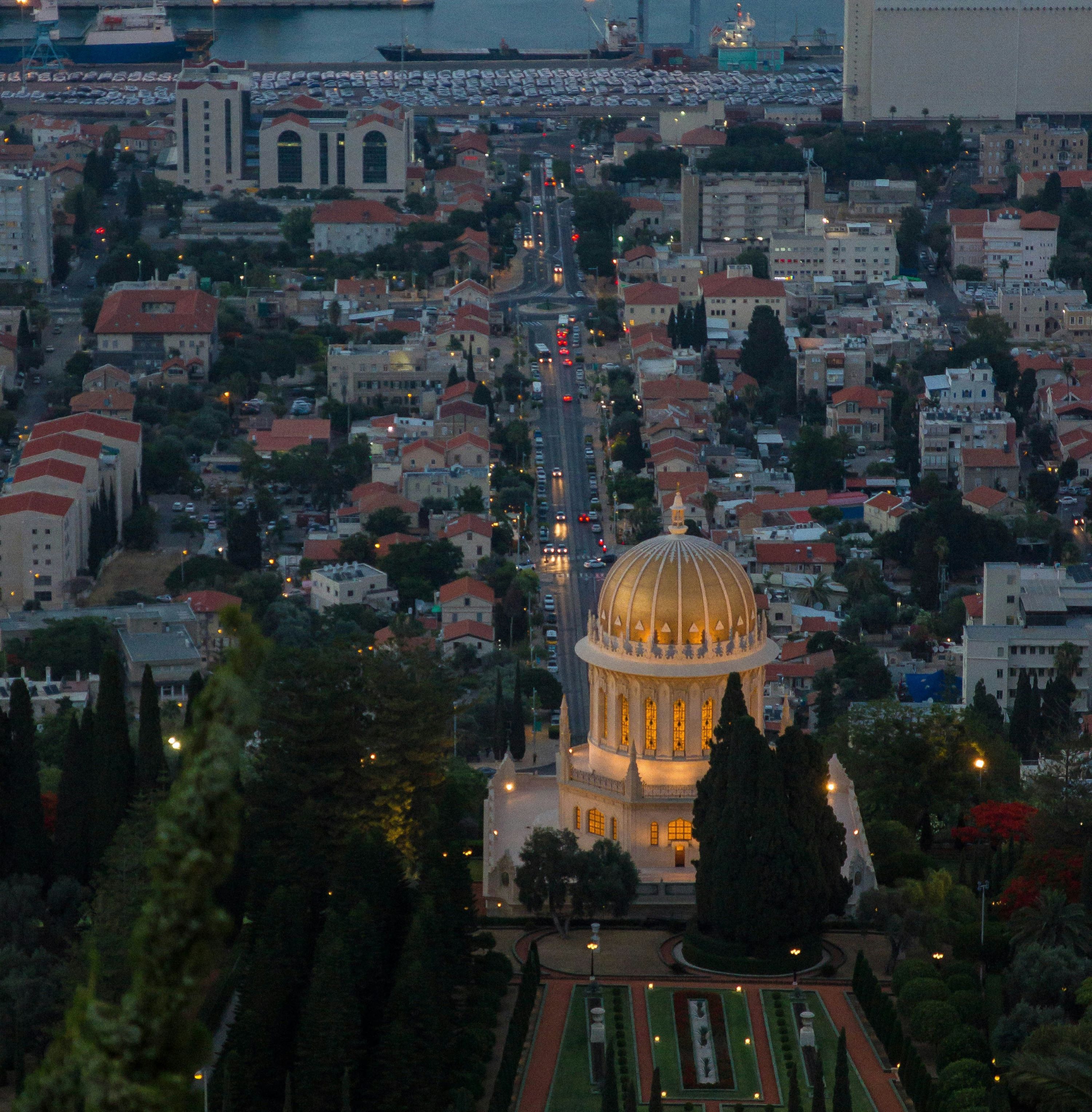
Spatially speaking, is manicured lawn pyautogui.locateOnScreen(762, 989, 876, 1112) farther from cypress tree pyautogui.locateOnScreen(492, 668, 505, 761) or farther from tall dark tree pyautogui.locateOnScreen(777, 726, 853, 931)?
cypress tree pyautogui.locateOnScreen(492, 668, 505, 761)

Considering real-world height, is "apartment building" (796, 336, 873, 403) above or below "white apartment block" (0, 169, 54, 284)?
below

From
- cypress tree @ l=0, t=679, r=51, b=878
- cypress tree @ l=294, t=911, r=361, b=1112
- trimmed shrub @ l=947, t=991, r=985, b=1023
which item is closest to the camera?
cypress tree @ l=294, t=911, r=361, b=1112

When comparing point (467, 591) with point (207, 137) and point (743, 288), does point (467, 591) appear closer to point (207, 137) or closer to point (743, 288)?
point (743, 288)

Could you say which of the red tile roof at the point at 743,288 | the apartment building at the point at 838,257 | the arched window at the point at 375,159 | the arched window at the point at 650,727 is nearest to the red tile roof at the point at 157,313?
the red tile roof at the point at 743,288

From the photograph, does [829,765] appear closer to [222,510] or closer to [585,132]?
[222,510]

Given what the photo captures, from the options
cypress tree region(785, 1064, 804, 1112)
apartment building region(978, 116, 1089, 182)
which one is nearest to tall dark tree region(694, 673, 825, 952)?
cypress tree region(785, 1064, 804, 1112)

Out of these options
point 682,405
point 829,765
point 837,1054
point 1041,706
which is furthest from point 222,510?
point 837,1054
